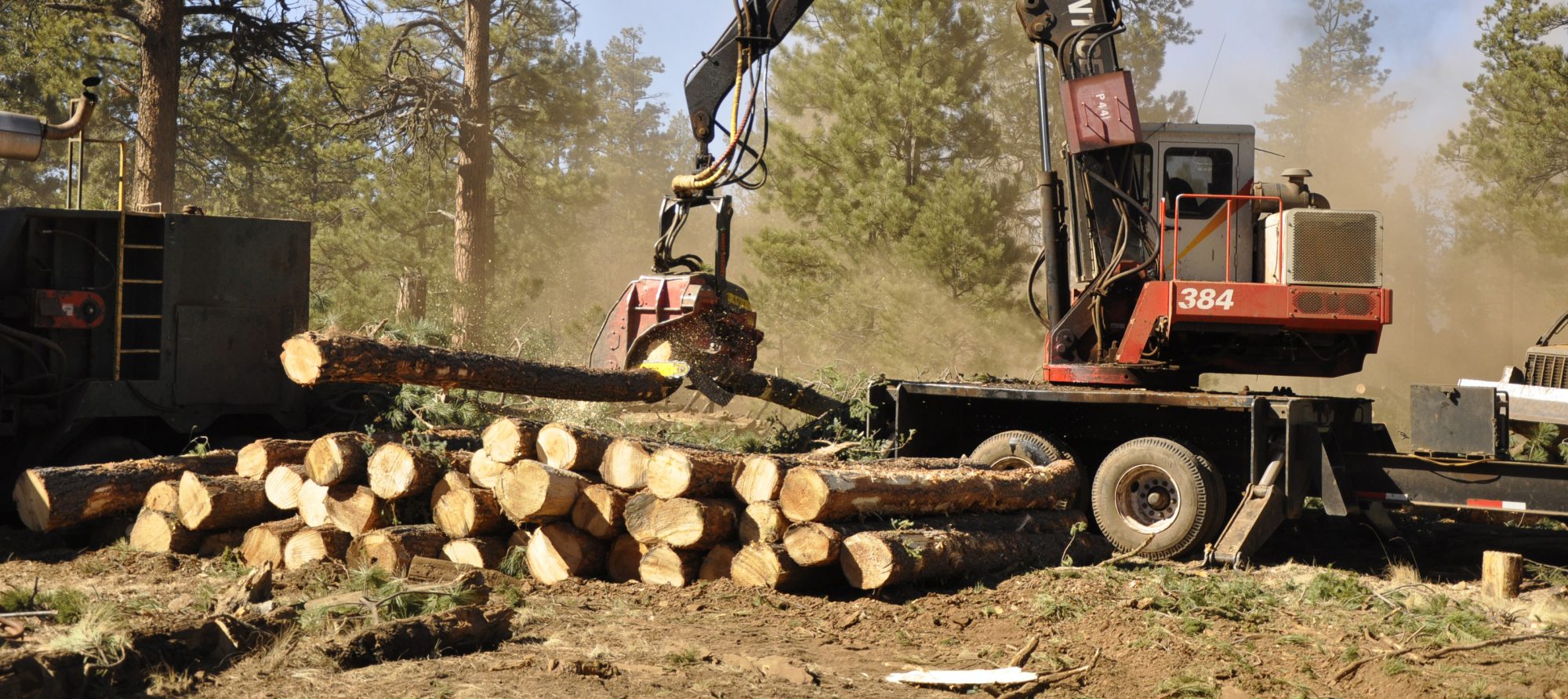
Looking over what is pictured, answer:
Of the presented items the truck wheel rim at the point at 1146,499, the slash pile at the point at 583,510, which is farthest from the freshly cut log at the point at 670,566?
the truck wheel rim at the point at 1146,499

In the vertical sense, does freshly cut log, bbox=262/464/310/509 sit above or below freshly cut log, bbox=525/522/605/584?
above

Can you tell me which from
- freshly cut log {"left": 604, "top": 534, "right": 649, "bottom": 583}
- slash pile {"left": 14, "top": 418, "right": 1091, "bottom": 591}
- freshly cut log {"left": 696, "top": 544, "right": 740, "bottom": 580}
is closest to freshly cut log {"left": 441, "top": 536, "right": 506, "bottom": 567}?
slash pile {"left": 14, "top": 418, "right": 1091, "bottom": 591}

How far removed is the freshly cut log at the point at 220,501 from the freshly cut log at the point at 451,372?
1.05 m

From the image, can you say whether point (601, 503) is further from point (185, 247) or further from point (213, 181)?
point (213, 181)

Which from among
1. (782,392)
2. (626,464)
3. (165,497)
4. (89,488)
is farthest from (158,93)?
(626,464)

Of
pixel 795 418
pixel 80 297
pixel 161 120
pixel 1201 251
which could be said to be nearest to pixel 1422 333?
pixel 795 418

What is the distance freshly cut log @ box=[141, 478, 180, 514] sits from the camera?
9.19 meters

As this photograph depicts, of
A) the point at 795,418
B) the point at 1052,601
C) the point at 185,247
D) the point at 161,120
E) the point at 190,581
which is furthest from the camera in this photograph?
the point at 795,418

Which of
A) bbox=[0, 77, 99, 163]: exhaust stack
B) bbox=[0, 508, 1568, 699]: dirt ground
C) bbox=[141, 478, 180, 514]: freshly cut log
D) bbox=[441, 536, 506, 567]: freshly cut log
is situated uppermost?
bbox=[0, 77, 99, 163]: exhaust stack

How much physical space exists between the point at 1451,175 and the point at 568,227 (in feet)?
114

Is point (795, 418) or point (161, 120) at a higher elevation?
point (161, 120)

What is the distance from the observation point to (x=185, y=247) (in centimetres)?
1078

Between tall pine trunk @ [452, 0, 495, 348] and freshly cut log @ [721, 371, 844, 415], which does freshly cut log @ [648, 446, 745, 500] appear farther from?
tall pine trunk @ [452, 0, 495, 348]

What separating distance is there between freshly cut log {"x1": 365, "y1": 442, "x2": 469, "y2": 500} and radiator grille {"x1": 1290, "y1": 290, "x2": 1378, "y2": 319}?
20.5 ft
